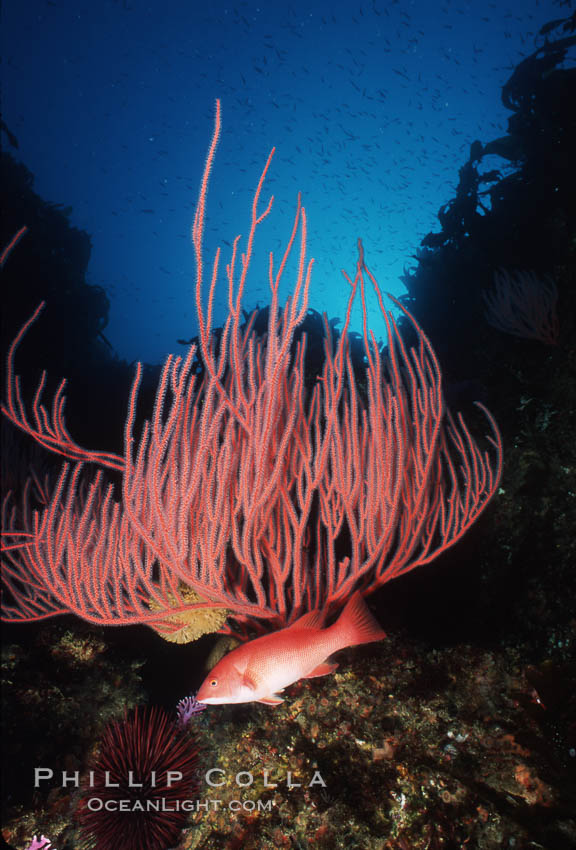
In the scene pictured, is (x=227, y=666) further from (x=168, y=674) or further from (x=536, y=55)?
(x=536, y=55)

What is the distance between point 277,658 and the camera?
66.4 inches

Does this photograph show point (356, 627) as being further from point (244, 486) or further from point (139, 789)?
point (139, 789)

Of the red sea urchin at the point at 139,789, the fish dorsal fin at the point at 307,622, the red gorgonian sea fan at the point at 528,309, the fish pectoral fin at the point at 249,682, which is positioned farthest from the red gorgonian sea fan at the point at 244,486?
the red gorgonian sea fan at the point at 528,309

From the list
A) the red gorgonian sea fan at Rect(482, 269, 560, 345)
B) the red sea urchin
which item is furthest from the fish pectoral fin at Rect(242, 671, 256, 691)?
the red gorgonian sea fan at Rect(482, 269, 560, 345)

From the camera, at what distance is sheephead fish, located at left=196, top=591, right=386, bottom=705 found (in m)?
1.67

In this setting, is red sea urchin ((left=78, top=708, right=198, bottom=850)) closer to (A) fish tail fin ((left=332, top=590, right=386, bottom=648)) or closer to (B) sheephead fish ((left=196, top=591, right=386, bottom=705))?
(B) sheephead fish ((left=196, top=591, right=386, bottom=705))

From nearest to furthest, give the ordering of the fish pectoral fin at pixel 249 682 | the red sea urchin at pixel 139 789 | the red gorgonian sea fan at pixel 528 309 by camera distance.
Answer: the fish pectoral fin at pixel 249 682
the red sea urchin at pixel 139 789
the red gorgonian sea fan at pixel 528 309

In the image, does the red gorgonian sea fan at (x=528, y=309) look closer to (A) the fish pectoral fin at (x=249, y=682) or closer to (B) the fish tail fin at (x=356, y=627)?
(B) the fish tail fin at (x=356, y=627)

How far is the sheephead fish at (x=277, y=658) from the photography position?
167 cm

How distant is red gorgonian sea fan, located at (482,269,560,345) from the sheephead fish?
348 cm

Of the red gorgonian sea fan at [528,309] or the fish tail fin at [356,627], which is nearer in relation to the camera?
the fish tail fin at [356,627]

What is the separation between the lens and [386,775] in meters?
2.00

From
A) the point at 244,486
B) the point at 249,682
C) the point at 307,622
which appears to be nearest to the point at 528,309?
the point at 244,486

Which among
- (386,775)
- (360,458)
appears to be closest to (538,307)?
(360,458)
